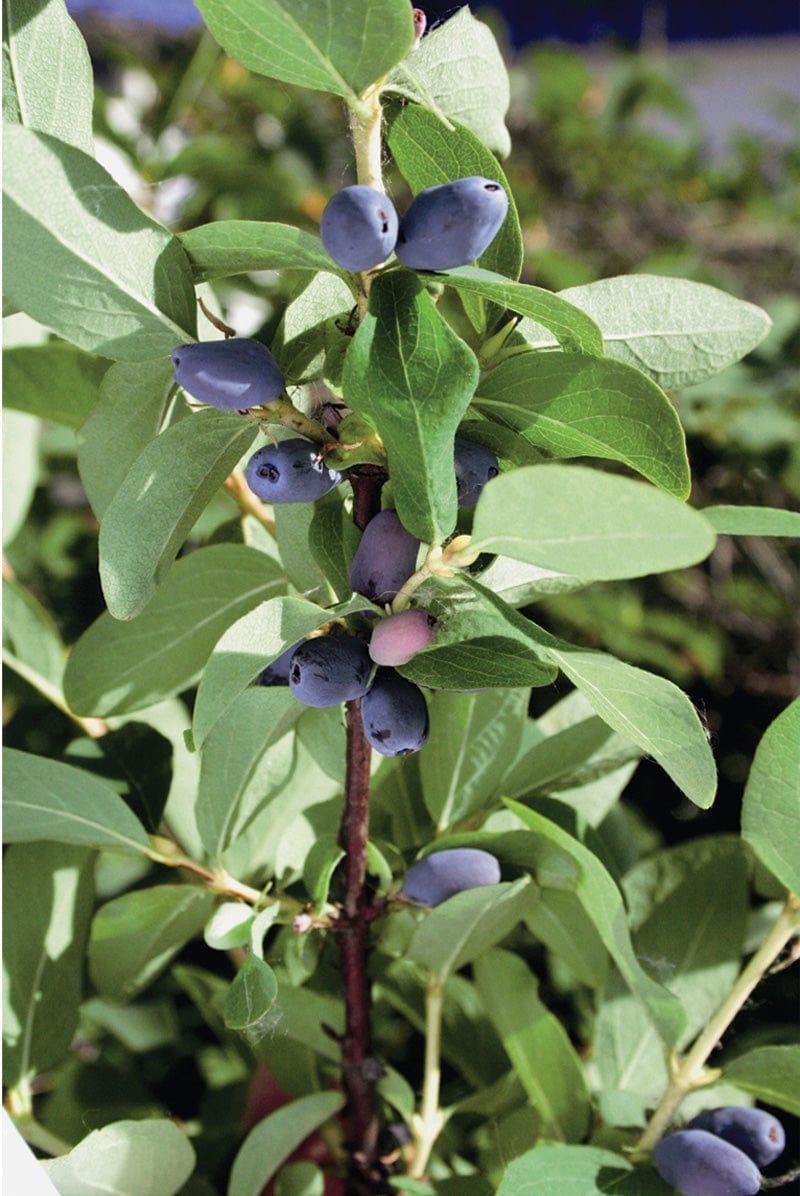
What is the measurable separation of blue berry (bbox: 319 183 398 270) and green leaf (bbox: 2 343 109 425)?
285 mm

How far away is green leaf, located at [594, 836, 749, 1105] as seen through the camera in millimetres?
546

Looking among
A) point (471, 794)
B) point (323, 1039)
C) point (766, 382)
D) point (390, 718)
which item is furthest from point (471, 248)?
point (766, 382)

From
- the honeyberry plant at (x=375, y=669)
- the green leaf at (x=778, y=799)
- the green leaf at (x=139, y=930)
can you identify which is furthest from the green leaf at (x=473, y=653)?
the green leaf at (x=139, y=930)

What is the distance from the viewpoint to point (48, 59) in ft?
1.18

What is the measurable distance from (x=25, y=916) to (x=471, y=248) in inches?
15.5

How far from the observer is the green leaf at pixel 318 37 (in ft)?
1.02

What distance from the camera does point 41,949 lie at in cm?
54

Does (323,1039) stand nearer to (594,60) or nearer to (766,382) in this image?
(766,382)

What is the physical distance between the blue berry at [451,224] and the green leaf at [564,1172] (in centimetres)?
33

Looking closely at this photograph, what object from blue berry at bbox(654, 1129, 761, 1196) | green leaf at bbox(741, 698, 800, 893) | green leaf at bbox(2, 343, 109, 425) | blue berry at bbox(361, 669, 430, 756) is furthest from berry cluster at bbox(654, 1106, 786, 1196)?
green leaf at bbox(2, 343, 109, 425)

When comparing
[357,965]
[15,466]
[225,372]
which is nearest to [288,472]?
[225,372]

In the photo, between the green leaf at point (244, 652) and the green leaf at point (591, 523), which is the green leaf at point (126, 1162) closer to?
the green leaf at point (244, 652)

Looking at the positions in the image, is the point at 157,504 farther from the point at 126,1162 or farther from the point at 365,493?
the point at 126,1162

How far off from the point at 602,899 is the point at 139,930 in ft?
0.74
